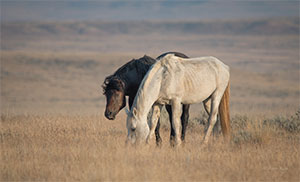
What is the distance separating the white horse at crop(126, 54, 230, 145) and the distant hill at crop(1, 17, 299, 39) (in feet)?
313

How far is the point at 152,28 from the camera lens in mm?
121188

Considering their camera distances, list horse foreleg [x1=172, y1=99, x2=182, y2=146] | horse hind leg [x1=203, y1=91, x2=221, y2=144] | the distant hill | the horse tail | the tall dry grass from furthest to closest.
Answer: the distant hill < the horse tail < horse hind leg [x1=203, y1=91, x2=221, y2=144] < horse foreleg [x1=172, y1=99, x2=182, y2=146] < the tall dry grass

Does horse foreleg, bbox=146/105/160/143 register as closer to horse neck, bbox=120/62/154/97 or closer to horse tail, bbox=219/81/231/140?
horse neck, bbox=120/62/154/97

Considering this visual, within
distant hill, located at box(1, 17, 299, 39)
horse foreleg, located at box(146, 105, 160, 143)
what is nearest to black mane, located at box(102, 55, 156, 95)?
horse foreleg, located at box(146, 105, 160, 143)

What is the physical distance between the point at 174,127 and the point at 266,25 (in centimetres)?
10468

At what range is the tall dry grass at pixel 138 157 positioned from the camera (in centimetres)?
655

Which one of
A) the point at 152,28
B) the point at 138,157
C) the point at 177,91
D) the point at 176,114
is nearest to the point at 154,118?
the point at 176,114

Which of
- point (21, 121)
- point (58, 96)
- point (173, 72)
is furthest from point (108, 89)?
point (58, 96)

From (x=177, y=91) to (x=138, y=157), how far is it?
4.70ft

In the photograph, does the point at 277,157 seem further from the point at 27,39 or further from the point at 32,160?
the point at 27,39

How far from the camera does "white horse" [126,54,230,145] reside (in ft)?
25.0

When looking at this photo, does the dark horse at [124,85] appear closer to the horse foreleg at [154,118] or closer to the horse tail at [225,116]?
the horse foreleg at [154,118]

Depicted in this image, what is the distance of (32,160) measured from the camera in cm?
732

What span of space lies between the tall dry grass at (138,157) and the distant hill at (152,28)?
95656 millimetres
